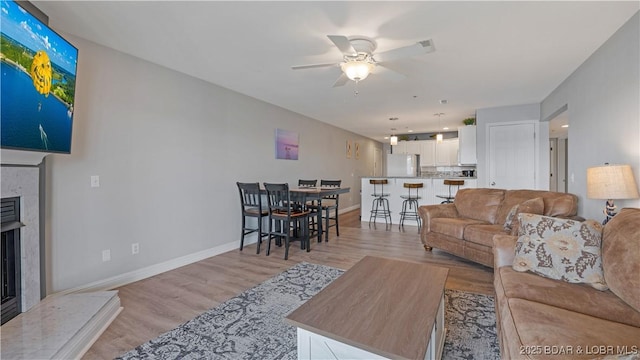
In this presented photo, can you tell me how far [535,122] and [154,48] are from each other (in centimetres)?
604

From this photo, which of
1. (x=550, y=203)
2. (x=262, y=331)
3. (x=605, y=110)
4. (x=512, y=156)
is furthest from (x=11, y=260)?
(x=512, y=156)

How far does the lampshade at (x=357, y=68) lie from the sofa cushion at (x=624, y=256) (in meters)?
2.10

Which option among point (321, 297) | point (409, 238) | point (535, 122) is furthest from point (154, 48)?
point (535, 122)

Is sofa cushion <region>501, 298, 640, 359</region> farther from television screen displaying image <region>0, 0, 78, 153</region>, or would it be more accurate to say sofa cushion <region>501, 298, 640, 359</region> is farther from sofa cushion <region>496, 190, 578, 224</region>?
television screen displaying image <region>0, 0, 78, 153</region>

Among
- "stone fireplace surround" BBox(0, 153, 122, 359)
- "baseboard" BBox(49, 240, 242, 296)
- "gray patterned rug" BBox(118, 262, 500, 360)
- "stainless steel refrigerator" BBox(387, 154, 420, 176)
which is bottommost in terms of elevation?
"gray patterned rug" BBox(118, 262, 500, 360)

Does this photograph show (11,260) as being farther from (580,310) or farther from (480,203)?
(480,203)

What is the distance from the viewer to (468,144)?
5.89m

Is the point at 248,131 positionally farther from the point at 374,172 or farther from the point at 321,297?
the point at 374,172

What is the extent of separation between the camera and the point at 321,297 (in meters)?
1.62

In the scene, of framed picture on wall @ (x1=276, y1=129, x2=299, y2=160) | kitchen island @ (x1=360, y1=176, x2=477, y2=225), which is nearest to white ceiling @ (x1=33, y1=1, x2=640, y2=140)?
framed picture on wall @ (x1=276, y1=129, x2=299, y2=160)

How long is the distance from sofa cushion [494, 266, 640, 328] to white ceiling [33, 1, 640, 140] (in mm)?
1971

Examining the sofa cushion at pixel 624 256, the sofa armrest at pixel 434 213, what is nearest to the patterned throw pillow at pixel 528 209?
the sofa armrest at pixel 434 213

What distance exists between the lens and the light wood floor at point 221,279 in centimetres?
208

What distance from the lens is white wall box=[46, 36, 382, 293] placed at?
259cm
